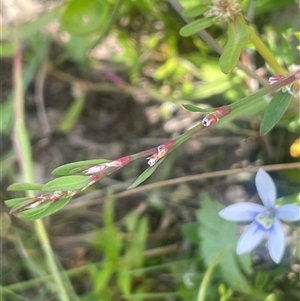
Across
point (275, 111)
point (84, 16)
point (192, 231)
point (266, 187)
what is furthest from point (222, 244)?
point (84, 16)

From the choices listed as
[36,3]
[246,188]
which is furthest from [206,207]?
[36,3]

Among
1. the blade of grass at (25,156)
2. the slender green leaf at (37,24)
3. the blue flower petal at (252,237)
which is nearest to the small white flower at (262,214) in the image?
the blue flower petal at (252,237)

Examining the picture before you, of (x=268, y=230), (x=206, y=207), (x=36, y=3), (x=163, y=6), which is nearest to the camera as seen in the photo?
(x=268, y=230)

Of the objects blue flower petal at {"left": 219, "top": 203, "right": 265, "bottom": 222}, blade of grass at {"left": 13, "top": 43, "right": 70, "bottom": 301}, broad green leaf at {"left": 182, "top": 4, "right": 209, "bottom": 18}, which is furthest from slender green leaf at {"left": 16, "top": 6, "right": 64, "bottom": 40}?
blue flower petal at {"left": 219, "top": 203, "right": 265, "bottom": 222}

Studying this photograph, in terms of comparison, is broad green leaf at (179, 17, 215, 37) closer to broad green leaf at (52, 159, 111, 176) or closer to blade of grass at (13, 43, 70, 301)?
broad green leaf at (52, 159, 111, 176)

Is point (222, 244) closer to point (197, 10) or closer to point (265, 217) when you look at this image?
point (265, 217)

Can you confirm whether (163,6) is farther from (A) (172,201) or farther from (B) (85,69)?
(A) (172,201)

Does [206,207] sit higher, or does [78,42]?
[78,42]

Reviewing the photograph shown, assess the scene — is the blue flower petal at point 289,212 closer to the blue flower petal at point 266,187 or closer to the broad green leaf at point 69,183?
the blue flower petal at point 266,187
